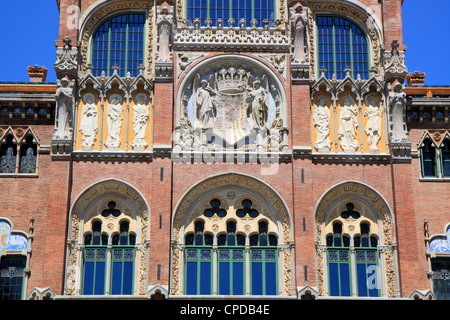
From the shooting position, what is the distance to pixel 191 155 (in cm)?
4300

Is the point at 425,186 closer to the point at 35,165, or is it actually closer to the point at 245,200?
the point at 245,200

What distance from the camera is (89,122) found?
44.0 metres

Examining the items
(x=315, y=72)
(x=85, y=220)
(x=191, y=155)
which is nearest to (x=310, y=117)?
(x=315, y=72)

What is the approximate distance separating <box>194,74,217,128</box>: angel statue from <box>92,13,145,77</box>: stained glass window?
3062mm

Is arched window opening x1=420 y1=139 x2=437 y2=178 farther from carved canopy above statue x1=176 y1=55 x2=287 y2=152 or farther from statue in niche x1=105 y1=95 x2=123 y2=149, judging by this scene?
statue in niche x1=105 y1=95 x2=123 y2=149

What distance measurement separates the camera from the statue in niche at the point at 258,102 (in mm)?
44188

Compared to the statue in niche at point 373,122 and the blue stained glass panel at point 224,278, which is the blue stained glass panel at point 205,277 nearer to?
the blue stained glass panel at point 224,278

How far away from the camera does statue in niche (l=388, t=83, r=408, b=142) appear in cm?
4378

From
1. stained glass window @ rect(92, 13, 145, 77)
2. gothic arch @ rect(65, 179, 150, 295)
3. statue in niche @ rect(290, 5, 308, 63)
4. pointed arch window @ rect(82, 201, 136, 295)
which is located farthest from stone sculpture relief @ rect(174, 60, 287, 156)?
pointed arch window @ rect(82, 201, 136, 295)

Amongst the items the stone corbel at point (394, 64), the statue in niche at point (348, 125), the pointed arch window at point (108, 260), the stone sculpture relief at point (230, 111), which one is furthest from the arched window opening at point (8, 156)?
the stone corbel at point (394, 64)

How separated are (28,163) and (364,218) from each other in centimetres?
1530

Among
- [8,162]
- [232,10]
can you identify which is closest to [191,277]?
[8,162]

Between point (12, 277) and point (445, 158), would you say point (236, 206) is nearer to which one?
point (445, 158)
